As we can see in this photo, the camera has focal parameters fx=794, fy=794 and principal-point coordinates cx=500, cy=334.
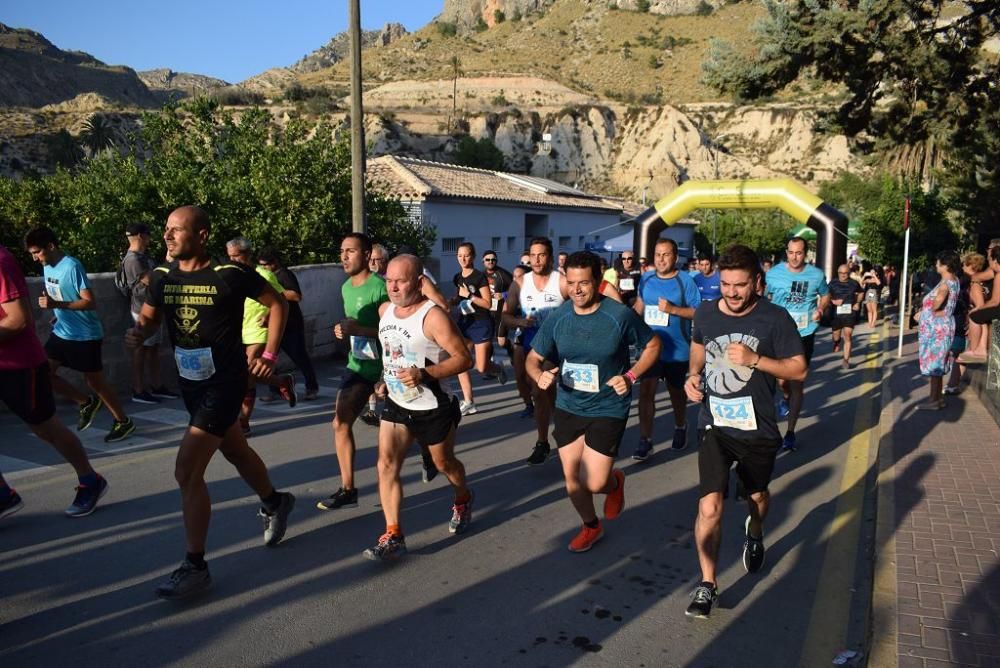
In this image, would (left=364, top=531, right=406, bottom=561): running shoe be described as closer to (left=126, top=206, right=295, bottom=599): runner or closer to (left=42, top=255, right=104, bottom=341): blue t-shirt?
(left=126, top=206, right=295, bottom=599): runner

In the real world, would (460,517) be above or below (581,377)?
below

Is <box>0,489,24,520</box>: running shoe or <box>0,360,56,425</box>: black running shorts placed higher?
<box>0,360,56,425</box>: black running shorts

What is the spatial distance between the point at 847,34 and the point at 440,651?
37.5 ft

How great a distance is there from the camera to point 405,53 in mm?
109312

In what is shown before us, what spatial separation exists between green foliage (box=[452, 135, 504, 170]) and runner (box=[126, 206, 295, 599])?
5911 cm

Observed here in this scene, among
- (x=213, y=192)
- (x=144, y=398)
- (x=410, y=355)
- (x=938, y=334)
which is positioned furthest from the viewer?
(x=213, y=192)

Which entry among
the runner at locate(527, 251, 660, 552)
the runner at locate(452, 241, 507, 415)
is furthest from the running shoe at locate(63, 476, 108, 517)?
the runner at locate(452, 241, 507, 415)

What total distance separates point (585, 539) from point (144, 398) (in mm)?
6136

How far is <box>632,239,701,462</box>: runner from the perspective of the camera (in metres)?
7.03

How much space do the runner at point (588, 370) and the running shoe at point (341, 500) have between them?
5.27ft

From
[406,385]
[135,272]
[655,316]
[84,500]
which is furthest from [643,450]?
[135,272]

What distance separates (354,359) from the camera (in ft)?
18.1

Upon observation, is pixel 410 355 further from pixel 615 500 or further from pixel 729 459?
pixel 729 459

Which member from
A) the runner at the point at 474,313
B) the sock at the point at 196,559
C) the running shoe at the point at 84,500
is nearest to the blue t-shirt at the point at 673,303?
the runner at the point at 474,313
